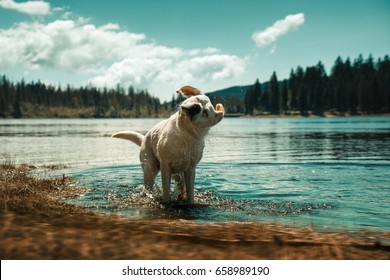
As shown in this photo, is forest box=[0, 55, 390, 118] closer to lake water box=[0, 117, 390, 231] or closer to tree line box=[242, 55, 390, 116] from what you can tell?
tree line box=[242, 55, 390, 116]

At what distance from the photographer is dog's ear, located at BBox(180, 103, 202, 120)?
20.3 ft

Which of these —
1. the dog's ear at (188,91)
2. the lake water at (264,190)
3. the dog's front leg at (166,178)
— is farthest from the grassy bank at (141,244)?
the dog's front leg at (166,178)

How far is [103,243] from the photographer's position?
3.81 meters

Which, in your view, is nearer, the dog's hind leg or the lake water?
the lake water

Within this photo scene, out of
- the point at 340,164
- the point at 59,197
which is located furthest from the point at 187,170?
the point at 340,164

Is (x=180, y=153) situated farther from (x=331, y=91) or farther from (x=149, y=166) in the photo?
(x=331, y=91)

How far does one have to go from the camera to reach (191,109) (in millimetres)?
6289

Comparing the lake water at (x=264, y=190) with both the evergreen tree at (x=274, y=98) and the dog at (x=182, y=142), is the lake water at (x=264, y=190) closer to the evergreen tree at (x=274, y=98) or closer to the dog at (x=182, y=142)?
the dog at (x=182, y=142)

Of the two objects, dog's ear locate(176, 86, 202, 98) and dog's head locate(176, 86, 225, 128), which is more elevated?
dog's ear locate(176, 86, 202, 98)

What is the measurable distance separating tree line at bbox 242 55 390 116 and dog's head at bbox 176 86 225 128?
421ft

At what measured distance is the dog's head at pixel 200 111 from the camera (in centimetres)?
626

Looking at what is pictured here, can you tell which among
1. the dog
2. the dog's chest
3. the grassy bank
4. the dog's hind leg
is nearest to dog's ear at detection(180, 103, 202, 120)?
the dog

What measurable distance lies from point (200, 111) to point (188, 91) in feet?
3.39

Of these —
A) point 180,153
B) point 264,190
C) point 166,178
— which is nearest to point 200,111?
point 180,153
